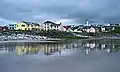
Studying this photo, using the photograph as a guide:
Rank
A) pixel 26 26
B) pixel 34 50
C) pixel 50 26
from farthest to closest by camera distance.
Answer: pixel 50 26 < pixel 26 26 < pixel 34 50

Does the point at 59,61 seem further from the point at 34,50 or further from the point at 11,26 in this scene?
the point at 11,26

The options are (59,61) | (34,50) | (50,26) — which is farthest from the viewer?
(50,26)

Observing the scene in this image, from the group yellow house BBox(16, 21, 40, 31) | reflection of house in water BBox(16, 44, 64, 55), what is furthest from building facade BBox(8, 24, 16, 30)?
reflection of house in water BBox(16, 44, 64, 55)

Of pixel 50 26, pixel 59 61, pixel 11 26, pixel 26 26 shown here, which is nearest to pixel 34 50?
pixel 59 61

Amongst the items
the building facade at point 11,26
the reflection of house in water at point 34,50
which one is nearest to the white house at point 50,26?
the building facade at point 11,26

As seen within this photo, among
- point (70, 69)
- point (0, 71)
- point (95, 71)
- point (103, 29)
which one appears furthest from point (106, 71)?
point (103, 29)

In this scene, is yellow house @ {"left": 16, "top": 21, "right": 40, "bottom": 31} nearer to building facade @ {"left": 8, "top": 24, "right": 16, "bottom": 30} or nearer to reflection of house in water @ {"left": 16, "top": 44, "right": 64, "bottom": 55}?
building facade @ {"left": 8, "top": 24, "right": 16, "bottom": 30}

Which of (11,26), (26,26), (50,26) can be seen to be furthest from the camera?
(11,26)

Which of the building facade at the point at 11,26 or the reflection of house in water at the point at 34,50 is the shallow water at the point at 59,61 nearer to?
the reflection of house in water at the point at 34,50

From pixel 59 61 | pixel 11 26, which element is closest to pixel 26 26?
pixel 11 26

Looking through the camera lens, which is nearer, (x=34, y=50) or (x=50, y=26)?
(x=34, y=50)

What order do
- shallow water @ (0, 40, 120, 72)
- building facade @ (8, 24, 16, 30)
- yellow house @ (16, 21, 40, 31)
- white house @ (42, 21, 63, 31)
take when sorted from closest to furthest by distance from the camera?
1. shallow water @ (0, 40, 120, 72)
2. yellow house @ (16, 21, 40, 31)
3. building facade @ (8, 24, 16, 30)
4. white house @ (42, 21, 63, 31)

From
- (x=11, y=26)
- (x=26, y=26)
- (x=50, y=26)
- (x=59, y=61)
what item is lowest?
(x=59, y=61)

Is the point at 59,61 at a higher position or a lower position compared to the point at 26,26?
lower
